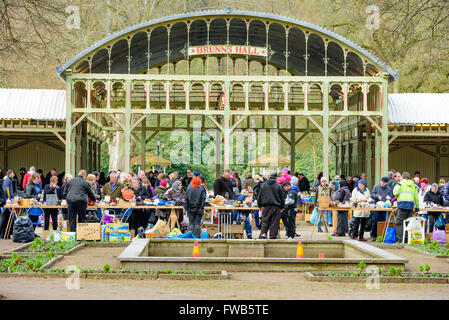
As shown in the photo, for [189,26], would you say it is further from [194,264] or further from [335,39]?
[194,264]

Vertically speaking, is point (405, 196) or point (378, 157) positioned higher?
point (378, 157)

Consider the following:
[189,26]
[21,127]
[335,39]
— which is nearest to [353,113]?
[335,39]

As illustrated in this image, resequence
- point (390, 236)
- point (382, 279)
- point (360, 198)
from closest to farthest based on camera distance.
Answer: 1. point (382, 279)
2. point (390, 236)
3. point (360, 198)

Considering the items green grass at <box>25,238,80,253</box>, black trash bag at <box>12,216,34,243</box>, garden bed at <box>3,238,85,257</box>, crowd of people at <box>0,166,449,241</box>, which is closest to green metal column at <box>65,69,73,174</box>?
crowd of people at <box>0,166,449,241</box>

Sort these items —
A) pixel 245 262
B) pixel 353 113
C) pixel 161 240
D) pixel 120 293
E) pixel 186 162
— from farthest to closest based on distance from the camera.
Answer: pixel 186 162, pixel 353 113, pixel 161 240, pixel 245 262, pixel 120 293

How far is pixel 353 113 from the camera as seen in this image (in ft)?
91.0

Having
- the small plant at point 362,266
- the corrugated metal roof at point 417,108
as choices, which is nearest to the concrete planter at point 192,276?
the small plant at point 362,266

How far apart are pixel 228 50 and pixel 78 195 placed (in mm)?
13633

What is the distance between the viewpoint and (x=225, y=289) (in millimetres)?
10656

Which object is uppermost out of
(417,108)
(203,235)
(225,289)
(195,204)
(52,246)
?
(417,108)

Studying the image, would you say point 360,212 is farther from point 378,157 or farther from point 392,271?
point 378,157

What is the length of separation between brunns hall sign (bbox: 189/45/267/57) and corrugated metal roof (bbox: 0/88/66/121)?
5740 millimetres

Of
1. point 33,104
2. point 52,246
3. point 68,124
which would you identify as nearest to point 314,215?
point 52,246
